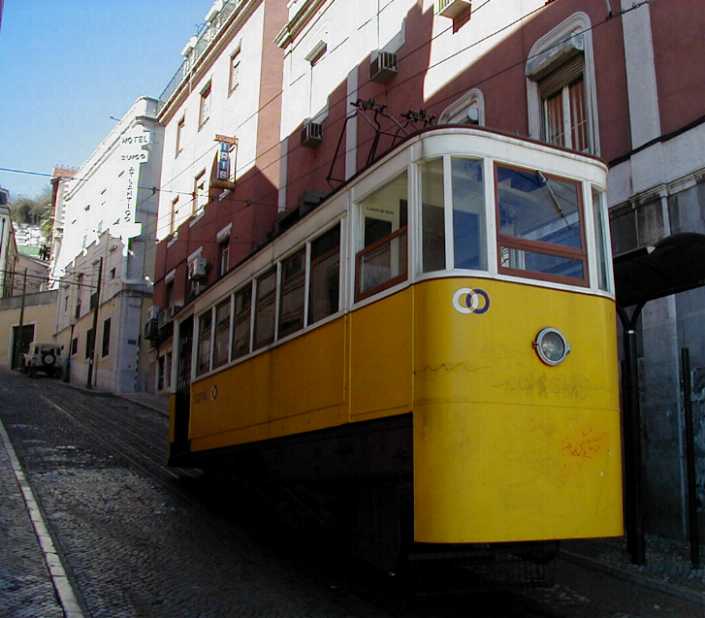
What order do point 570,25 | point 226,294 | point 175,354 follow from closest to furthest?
point 226,294
point 570,25
point 175,354

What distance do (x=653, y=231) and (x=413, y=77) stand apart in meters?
7.00

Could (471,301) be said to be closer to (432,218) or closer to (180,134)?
(432,218)

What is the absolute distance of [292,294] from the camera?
731cm

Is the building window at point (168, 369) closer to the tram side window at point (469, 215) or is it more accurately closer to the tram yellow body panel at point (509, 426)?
the tram side window at point (469, 215)

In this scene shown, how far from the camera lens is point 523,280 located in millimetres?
5484

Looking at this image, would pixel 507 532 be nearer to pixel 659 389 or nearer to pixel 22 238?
pixel 659 389

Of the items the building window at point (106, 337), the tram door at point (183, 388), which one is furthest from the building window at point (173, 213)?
the tram door at point (183, 388)

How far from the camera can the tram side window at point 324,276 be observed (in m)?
6.52

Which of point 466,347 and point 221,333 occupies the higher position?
point 221,333

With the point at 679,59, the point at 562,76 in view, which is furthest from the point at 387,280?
the point at 562,76

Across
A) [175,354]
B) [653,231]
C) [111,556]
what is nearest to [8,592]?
[111,556]

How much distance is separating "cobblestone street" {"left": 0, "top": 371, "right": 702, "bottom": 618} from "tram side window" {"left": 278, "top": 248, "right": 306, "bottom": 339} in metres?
2.18

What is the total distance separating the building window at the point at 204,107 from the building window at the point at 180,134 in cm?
162

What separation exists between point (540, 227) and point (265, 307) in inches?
127
